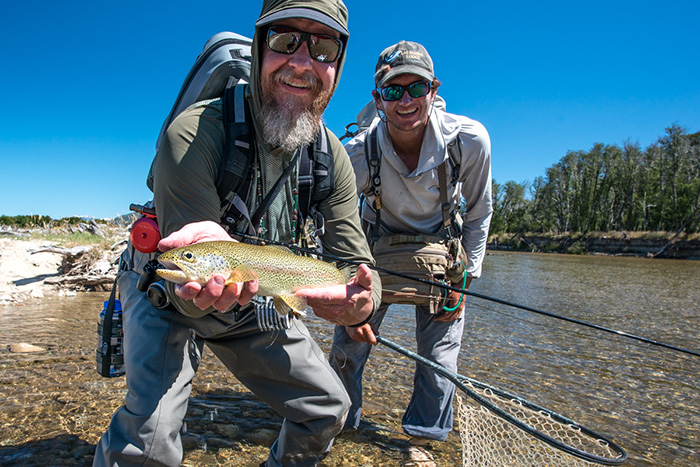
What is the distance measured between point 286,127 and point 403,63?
1.95 m

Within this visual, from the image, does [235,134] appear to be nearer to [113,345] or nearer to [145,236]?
[145,236]

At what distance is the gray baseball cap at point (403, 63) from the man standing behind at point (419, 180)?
1cm

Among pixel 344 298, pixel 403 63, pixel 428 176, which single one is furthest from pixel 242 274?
pixel 403 63

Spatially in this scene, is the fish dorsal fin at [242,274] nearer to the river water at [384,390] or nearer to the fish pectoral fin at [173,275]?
the fish pectoral fin at [173,275]

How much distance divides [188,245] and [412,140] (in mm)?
2818

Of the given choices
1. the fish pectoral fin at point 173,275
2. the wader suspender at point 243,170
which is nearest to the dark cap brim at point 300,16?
the wader suspender at point 243,170

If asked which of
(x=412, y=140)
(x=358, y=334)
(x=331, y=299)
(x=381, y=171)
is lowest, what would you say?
(x=358, y=334)

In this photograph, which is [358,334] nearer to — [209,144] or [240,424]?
[240,424]

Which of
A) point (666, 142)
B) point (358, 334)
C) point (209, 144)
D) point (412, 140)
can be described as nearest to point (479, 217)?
point (412, 140)

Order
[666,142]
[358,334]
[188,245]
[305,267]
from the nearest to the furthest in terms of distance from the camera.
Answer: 1. [188,245]
2. [305,267]
3. [358,334]
4. [666,142]

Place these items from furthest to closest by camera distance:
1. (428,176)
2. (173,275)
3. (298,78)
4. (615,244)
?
(615,244), (428,176), (298,78), (173,275)

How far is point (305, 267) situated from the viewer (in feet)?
8.39

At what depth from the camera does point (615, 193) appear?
78625 millimetres

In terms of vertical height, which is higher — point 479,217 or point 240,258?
point 479,217
